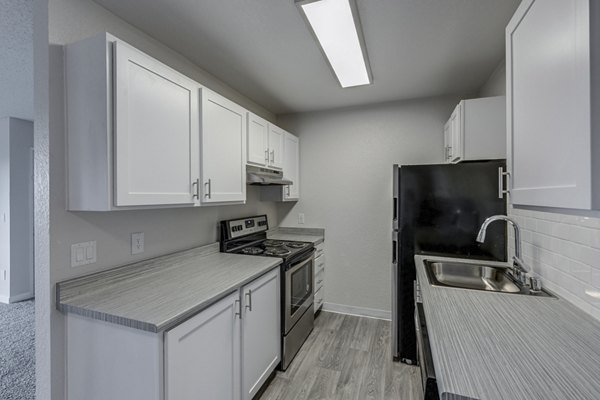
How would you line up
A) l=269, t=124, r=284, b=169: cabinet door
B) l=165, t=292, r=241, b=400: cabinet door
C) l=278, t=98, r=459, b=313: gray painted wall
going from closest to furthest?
l=165, t=292, r=241, b=400: cabinet door < l=269, t=124, r=284, b=169: cabinet door < l=278, t=98, r=459, b=313: gray painted wall

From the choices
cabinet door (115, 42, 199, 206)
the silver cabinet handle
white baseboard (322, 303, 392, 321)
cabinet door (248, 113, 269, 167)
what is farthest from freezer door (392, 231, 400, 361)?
cabinet door (115, 42, 199, 206)

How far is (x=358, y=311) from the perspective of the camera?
3.22m

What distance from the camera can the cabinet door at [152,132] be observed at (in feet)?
4.20

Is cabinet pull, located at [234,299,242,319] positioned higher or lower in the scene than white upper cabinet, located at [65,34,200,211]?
lower

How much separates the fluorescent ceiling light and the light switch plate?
5.52ft

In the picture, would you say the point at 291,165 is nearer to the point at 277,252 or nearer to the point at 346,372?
the point at 277,252

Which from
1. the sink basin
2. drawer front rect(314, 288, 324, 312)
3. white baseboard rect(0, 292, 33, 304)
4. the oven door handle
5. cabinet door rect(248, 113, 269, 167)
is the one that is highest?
cabinet door rect(248, 113, 269, 167)

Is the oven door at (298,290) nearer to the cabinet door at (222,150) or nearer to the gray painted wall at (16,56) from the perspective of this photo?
the cabinet door at (222,150)

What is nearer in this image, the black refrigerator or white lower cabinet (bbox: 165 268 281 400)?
white lower cabinet (bbox: 165 268 281 400)

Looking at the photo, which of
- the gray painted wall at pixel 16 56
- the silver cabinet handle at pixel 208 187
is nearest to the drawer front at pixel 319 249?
the silver cabinet handle at pixel 208 187

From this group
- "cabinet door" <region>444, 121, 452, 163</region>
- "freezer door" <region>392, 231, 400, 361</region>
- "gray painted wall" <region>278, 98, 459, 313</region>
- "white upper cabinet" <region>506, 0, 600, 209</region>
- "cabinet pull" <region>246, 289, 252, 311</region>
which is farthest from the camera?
"gray painted wall" <region>278, 98, 459, 313</region>

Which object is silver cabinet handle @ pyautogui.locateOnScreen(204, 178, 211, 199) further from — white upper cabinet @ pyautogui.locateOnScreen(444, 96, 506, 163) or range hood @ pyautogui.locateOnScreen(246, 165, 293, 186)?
white upper cabinet @ pyautogui.locateOnScreen(444, 96, 506, 163)

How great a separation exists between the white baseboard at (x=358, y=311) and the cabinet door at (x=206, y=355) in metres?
1.86

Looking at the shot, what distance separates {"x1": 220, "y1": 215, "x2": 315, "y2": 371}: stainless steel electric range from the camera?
220 cm
